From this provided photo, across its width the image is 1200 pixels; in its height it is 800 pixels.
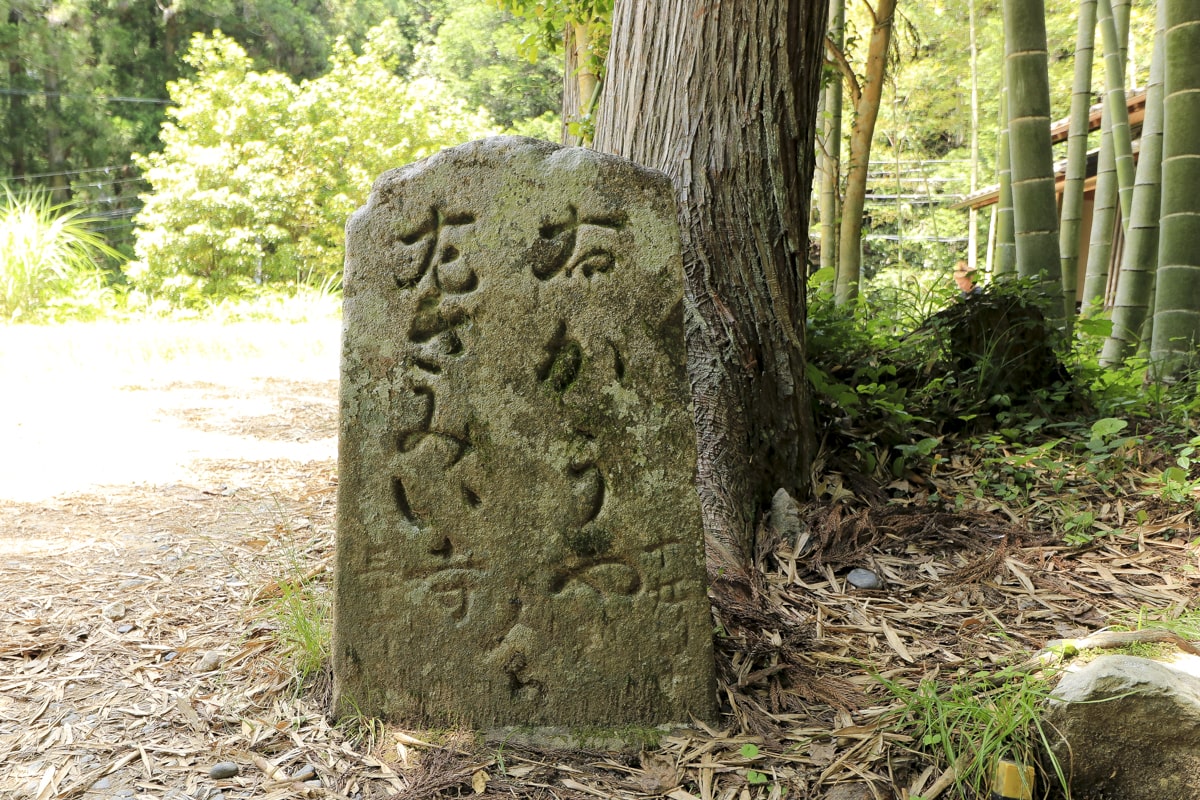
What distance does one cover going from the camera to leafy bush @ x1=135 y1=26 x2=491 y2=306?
15.3 metres

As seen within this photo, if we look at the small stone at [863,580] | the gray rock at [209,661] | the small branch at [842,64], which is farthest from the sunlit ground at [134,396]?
the small branch at [842,64]

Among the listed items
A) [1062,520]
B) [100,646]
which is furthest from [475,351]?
[1062,520]

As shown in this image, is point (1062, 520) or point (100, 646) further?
point (1062, 520)

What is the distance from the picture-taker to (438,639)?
2.08 metres

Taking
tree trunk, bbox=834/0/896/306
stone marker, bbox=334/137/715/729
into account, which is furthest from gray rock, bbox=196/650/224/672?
tree trunk, bbox=834/0/896/306

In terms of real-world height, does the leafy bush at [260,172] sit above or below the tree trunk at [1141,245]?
above

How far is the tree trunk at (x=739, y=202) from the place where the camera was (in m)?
2.89

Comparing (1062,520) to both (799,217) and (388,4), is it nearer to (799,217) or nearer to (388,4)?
(799,217)

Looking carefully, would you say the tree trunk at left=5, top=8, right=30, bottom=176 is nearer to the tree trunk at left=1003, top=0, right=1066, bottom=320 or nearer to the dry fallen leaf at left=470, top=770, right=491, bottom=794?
the tree trunk at left=1003, top=0, right=1066, bottom=320

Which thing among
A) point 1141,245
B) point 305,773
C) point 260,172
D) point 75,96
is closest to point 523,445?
point 305,773

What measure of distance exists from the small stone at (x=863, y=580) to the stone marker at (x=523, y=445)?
83 cm

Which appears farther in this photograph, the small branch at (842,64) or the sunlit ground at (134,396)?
the small branch at (842,64)

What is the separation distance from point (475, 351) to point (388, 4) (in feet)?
100

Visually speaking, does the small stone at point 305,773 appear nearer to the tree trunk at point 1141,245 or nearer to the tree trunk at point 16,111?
the tree trunk at point 1141,245
